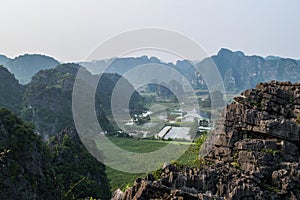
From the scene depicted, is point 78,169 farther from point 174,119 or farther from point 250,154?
point 174,119

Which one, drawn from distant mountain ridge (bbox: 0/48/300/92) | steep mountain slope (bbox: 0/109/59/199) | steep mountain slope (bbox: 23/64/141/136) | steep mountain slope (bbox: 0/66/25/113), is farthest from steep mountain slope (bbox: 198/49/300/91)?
steep mountain slope (bbox: 0/109/59/199)

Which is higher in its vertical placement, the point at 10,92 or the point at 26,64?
the point at 26,64

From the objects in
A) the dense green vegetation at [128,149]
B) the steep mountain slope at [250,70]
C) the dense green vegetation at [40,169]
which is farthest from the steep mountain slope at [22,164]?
the steep mountain slope at [250,70]

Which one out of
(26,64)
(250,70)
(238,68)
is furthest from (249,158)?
(26,64)

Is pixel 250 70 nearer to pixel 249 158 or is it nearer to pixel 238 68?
pixel 238 68

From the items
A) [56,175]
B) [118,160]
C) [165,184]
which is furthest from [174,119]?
[165,184]

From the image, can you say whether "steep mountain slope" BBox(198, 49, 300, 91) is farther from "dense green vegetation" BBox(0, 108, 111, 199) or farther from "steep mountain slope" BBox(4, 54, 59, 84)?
"dense green vegetation" BBox(0, 108, 111, 199)

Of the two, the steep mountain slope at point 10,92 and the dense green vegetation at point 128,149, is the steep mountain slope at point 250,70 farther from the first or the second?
the dense green vegetation at point 128,149
